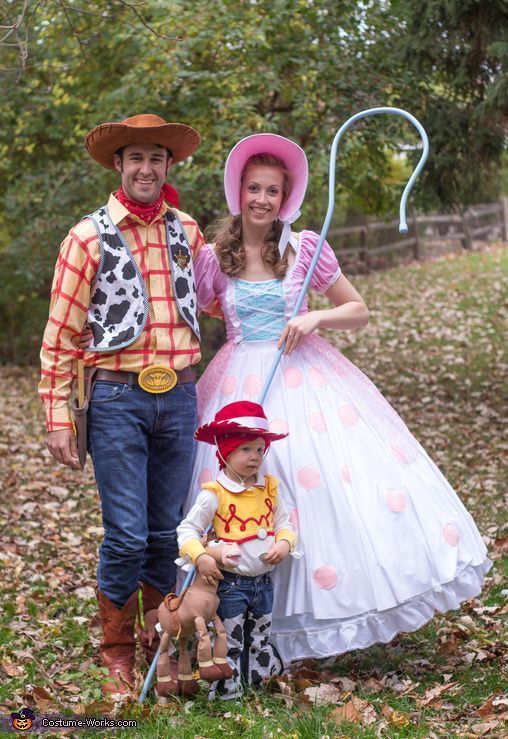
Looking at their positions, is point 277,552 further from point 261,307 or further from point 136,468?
point 261,307

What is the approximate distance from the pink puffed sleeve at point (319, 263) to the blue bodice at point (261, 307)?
0.15 meters

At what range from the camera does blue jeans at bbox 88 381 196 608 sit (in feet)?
12.8

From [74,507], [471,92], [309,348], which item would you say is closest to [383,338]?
[471,92]

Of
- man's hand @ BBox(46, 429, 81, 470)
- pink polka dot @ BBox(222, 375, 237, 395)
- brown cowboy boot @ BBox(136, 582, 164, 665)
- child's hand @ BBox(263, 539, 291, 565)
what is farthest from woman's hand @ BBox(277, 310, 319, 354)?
brown cowboy boot @ BBox(136, 582, 164, 665)

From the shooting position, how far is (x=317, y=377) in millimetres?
4238

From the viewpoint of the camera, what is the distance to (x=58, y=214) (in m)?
12.0

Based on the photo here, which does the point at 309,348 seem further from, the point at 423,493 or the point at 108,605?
the point at 108,605

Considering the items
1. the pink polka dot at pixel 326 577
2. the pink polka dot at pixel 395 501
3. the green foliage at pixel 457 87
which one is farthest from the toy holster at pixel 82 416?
the green foliage at pixel 457 87

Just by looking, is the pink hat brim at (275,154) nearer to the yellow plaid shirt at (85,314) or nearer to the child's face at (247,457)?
the yellow plaid shirt at (85,314)

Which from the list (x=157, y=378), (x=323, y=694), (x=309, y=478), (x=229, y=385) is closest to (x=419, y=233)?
(x=229, y=385)

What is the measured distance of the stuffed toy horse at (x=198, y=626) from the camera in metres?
3.66

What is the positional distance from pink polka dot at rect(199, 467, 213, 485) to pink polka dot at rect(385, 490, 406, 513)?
28.8 inches

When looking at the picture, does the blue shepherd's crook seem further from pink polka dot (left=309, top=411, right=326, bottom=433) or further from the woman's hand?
pink polka dot (left=309, top=411, right=326, bottom=433)

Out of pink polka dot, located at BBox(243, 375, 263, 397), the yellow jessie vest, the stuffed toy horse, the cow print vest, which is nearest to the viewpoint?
the stuffed toy horse
